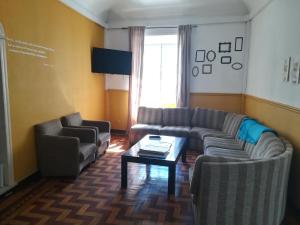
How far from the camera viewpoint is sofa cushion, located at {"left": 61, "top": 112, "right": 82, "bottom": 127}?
3.98 metres

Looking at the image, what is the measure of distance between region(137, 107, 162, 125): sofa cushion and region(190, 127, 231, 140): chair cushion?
32.9 inches

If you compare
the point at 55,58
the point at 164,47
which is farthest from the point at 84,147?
the point at 164,47

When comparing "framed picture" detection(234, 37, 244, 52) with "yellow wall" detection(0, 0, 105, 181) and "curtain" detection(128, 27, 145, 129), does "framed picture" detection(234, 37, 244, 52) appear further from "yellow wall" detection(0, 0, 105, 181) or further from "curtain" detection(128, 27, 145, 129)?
"yellow wall" detection(0, 0, 105, 181)

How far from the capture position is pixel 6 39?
9.12 feet

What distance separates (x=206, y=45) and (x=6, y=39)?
387cm

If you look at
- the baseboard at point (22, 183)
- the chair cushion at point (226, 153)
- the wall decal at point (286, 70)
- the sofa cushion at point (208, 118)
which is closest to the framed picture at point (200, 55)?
the sofa cushion at point (208, 118)

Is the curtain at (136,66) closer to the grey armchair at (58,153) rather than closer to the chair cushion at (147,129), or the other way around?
the chair cushion at (147,129)

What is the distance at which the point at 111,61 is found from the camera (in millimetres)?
5242

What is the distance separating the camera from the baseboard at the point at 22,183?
111 inches

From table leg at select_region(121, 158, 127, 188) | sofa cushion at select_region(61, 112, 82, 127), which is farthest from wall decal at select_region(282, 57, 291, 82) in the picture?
sofa cushion at select_region(61, 112, 82, 127)

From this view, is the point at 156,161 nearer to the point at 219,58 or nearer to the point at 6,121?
the point at 6,121

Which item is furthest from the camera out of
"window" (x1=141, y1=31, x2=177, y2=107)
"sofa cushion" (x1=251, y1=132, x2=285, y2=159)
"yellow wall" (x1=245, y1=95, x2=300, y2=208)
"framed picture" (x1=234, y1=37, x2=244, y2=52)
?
"window" (x1=141, y1=31, x2=177, y2=107)

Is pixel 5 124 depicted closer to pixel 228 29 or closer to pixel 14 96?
pixel 14 96

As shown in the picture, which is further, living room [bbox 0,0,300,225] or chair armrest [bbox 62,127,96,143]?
chair armrest [bbox 62,127,96,143]
